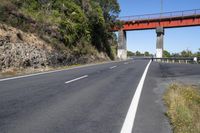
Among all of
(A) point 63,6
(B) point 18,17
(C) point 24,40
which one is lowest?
(C) point 24,40

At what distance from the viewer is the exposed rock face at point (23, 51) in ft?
63.4

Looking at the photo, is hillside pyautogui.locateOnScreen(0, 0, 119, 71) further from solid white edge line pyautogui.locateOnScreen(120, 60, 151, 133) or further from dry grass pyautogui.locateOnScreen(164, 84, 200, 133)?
dry grass pyautogui.locateOnScreen(164, 84, 200, 133)

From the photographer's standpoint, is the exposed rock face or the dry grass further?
the exposed rock face

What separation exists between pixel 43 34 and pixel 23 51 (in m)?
6.81

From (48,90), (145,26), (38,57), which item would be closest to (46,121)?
(48,90)

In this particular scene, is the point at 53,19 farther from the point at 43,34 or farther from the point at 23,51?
the point at 23,51

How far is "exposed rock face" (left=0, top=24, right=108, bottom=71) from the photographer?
1931 centimetres

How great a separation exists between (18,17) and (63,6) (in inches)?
483

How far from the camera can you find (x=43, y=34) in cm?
2767

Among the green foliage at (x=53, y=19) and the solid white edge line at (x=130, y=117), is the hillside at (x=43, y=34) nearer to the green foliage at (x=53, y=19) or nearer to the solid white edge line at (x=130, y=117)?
the green foliage at (x=53, y=19)

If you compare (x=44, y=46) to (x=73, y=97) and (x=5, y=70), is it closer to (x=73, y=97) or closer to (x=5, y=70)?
(x=5, y=70)

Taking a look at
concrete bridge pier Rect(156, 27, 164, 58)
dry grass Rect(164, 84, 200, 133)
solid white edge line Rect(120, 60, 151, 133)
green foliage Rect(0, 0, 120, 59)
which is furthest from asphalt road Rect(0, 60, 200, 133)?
concrete bridge pier Rect(156, 27, 164, 58)

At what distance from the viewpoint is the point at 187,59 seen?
48.7 meters

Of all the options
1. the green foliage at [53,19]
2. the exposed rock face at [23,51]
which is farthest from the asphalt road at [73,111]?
the green foliage at [53,19]
